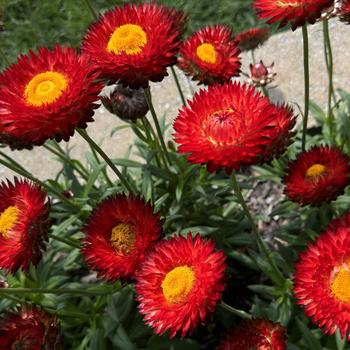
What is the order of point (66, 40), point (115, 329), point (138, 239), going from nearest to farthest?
point (138, 239)
point (115, 329)
point (66, 40)

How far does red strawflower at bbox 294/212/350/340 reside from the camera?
5.65 feet

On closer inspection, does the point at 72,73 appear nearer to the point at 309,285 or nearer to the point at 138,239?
the point at 138,239

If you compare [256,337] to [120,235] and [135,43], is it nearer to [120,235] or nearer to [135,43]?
[120,235]

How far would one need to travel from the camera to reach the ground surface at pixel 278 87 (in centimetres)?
371

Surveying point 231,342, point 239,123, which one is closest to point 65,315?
point 231,342

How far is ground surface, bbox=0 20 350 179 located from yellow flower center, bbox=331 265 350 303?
1951 millimetres

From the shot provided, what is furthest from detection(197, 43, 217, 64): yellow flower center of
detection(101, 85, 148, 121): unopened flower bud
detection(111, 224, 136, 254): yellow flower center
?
detection(111, 224, 136, 254): yellow flower center

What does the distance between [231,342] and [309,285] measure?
12.5 inches

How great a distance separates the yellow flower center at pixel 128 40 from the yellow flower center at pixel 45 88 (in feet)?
0.76

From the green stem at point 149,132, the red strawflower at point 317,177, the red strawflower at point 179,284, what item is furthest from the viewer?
the green stem at point 149,132

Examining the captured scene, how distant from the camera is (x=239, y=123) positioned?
1.75m

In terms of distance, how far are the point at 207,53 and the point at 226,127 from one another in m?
0.75

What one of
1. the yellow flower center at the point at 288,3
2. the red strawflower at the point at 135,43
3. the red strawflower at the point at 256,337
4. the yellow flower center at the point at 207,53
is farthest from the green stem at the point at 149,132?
the red strawflower at the point at 256,337

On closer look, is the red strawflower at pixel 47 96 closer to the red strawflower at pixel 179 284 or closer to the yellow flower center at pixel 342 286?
the red strawflower at pixel 179 284
